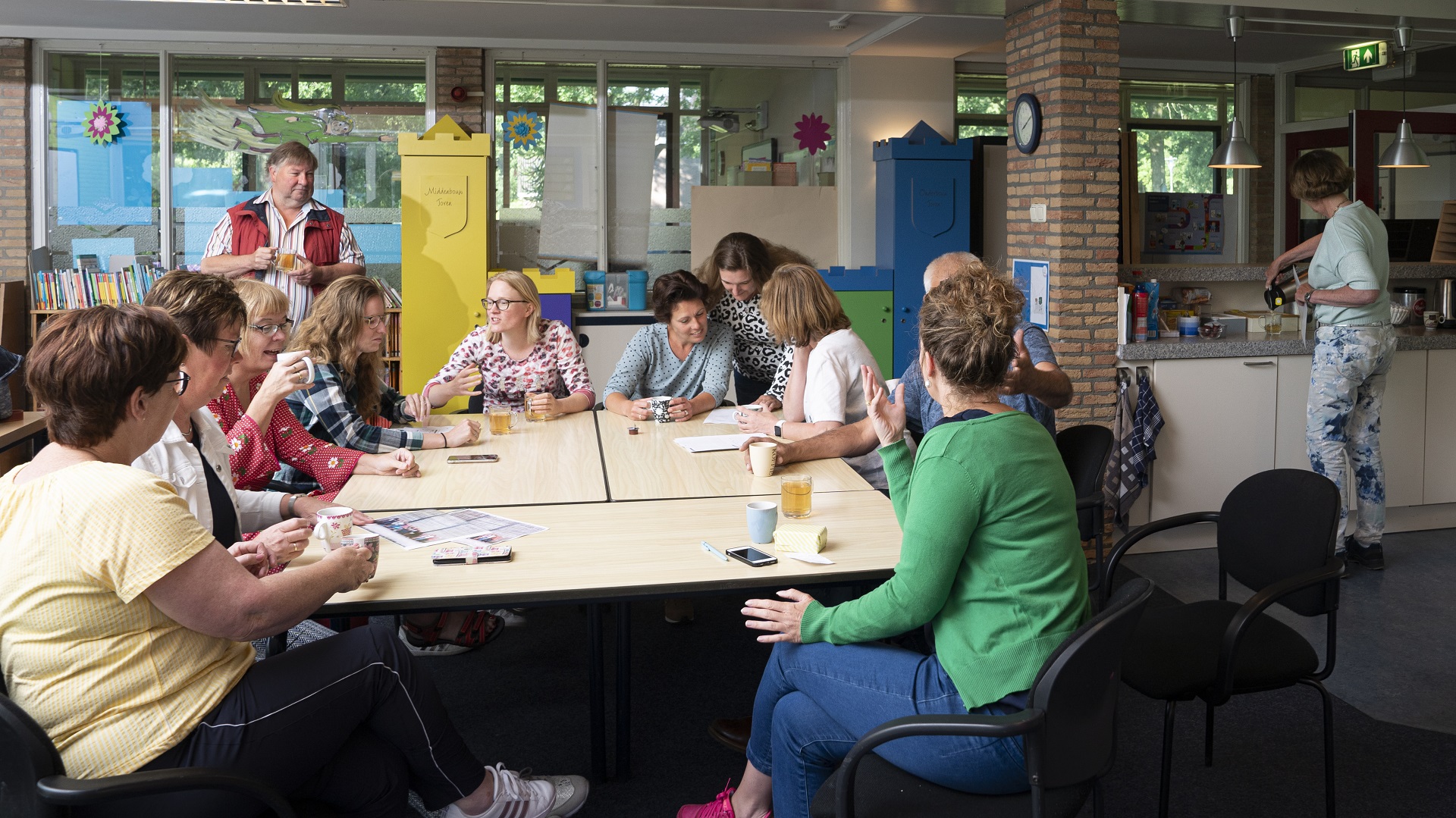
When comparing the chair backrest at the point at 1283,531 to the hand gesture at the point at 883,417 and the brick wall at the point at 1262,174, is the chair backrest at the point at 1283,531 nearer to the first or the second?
the hand gesture at the point at 883,417

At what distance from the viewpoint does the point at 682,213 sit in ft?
27.9

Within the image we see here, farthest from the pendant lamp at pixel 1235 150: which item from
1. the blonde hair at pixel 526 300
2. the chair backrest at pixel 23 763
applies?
the chair backrest at pixel 23 763

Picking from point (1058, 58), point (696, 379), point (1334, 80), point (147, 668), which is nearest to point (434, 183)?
point (696, 379)

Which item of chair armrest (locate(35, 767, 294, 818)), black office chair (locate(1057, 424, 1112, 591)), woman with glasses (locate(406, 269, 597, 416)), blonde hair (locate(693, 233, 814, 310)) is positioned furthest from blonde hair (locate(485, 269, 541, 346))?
chair armrest (locate(35, 767, 294, 818))

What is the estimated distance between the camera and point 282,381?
9.94ft

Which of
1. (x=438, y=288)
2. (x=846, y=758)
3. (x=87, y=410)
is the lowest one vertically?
(x=846, y=758)

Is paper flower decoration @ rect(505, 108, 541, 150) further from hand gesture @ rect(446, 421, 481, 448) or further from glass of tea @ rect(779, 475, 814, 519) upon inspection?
glass of tea @ rect(779, 475, 814, 519)

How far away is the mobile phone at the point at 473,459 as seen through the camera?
356 centimetres

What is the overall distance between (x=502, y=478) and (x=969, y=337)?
5.62ft

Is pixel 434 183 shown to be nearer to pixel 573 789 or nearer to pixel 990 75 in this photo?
pixel 990 75

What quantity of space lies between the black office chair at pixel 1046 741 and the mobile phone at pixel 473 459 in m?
1.91

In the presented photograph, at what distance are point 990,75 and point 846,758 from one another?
802 cm

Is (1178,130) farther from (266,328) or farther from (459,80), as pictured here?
(266,328)

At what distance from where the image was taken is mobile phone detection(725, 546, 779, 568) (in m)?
2.40
